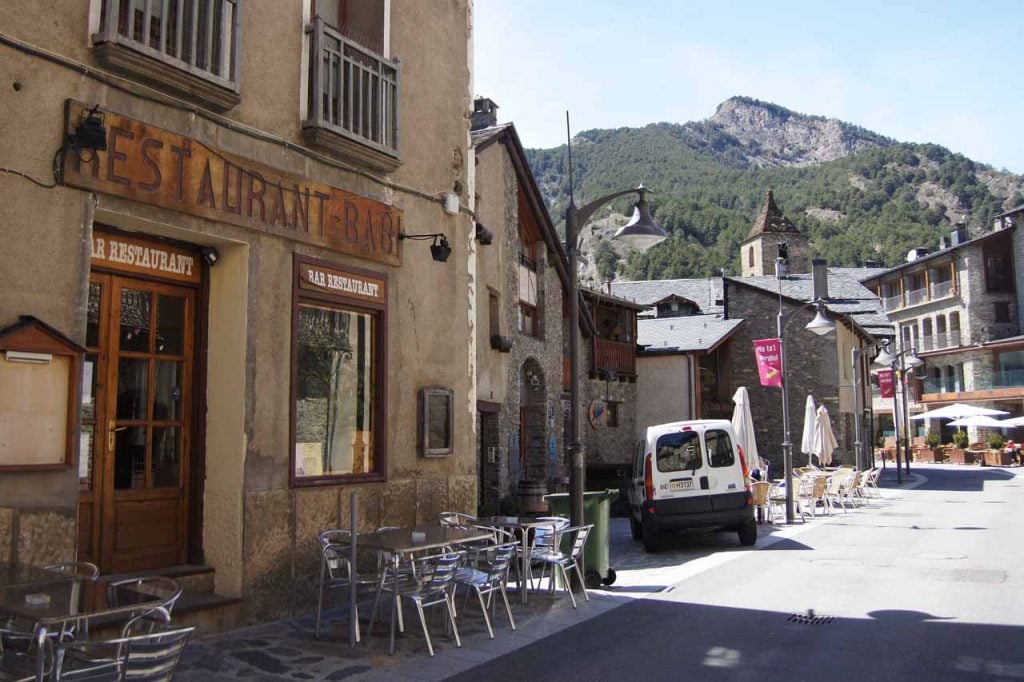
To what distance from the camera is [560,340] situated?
24.1 meters

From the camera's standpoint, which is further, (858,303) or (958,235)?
(858,303)

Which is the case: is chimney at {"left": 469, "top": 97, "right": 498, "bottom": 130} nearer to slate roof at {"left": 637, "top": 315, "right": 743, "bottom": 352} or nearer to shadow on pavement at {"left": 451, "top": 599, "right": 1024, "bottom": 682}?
slate roof at {"left": 637, "top": 315, "right": 743, "bottom": 352}

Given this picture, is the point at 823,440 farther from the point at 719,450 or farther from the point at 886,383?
the point at 719,450

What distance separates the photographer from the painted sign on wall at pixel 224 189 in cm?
652

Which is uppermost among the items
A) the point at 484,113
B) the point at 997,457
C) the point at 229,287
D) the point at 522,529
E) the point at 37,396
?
the point at 484,113

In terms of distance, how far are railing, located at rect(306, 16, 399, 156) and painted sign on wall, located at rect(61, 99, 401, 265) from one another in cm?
66

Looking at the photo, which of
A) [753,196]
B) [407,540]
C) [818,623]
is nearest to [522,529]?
[407,540]

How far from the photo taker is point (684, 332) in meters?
35.7

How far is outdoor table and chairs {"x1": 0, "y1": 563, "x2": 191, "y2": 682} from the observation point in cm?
409

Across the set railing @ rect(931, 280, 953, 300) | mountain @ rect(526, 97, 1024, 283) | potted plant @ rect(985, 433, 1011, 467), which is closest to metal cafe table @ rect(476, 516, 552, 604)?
potted plant @ rect(985, 433, 1011, 467)

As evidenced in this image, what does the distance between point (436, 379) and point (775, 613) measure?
4.25 m

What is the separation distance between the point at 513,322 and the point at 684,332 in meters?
17.0

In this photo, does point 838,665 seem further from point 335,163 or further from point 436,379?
point 335,163

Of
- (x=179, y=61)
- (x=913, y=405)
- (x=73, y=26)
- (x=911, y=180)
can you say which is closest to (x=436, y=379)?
(x=179, y=61)
